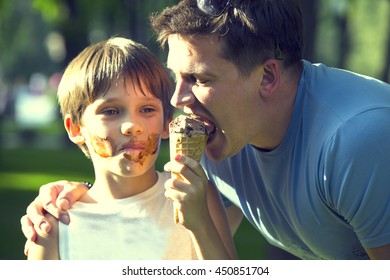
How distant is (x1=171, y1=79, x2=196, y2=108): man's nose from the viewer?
4075mm

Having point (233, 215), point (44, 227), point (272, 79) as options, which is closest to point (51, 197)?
point (44, 227)

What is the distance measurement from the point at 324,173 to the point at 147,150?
82cm

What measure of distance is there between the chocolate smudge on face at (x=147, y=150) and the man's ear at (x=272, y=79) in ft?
2.10

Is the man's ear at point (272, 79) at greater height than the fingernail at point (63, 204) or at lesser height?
greater

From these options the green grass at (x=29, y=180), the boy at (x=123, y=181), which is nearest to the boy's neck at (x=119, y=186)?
the boy at (x=123, y=181)

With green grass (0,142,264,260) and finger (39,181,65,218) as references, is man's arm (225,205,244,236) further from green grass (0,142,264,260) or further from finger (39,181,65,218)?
green grass (0,142,264,260)

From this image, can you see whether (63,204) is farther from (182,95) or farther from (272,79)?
(272,79)

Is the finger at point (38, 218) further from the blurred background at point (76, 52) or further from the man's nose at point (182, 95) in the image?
the blurred background at point (76, 52)

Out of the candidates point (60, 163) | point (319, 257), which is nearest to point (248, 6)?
point (319, 257)

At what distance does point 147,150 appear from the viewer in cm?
400

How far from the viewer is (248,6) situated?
4.24 meters

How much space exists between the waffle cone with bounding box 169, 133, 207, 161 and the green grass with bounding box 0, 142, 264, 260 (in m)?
5.94

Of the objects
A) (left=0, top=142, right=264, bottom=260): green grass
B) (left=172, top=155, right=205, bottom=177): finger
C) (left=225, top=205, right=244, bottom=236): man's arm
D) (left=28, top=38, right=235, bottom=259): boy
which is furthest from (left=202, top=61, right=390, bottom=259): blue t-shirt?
(left=0, top=142, right=264, bottom=260): green grass

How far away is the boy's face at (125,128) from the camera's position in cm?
397
